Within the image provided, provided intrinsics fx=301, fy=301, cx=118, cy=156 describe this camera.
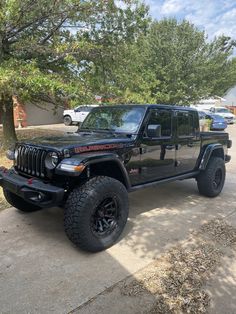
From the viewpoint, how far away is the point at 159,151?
15.5ft

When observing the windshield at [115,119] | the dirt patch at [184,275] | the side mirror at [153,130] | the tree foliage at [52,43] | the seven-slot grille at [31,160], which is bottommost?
the dirt patch at [184,275]

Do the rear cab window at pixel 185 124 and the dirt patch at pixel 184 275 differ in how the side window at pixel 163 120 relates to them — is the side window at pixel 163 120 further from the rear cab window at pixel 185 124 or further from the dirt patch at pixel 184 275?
the dirt patch at pixel 184 275

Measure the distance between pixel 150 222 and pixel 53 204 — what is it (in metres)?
1.74

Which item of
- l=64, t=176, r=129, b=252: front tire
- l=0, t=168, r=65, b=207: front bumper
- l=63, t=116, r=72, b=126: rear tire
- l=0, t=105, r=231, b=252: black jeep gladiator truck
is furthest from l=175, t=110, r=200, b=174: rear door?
l=63, t=116, r=72, b=126: rear tire

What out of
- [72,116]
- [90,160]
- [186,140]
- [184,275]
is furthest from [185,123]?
[72,116]

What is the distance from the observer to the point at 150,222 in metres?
4.57

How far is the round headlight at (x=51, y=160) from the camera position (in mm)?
3508

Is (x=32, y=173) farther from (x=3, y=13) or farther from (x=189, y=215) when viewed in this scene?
Result: (x=3, y=13)

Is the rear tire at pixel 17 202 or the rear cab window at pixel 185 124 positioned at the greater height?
the rear cab window at pixel 185 124

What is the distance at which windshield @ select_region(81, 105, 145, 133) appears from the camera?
4488 millimetres

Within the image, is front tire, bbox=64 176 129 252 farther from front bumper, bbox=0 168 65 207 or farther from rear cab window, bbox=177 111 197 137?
rear cab window, bbox=177 111 197 137

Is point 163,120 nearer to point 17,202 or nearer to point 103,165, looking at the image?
point 103,165

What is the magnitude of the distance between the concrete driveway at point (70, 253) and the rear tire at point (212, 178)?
0.82 feet

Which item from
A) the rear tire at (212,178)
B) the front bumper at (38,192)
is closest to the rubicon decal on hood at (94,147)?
the front bumper at (38,192)
